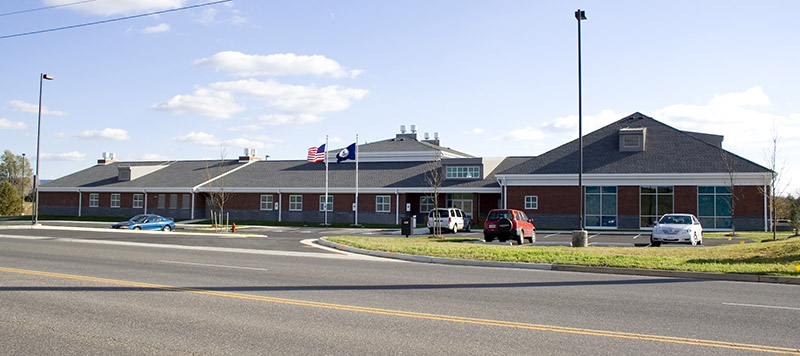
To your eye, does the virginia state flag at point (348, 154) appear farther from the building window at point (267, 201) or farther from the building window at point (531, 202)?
the building window at point (531, 202)

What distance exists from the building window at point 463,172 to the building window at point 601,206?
30.8 feet

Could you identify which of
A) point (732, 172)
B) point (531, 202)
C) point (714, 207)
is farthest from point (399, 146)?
point (732, 172)

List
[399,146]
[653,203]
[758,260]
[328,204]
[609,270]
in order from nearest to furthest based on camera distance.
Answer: [609,270] < [758,260] < [653,203] < [328,204] < [399,146]

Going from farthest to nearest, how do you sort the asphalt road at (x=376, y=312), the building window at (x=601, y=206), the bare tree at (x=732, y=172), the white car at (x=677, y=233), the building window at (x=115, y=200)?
the building window at (x=115, y=200), the building window at (x=601, y=206), the bare tree at (x=732, y=172), the white car at (x=677, y=233), the asphalt road at (x=376, y=312)

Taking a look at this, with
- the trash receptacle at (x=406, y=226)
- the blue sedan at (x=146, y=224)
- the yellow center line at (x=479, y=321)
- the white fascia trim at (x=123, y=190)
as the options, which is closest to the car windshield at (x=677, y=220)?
the trash receptacle at (x=406, y=226)

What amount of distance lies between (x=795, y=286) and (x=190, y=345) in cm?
1255

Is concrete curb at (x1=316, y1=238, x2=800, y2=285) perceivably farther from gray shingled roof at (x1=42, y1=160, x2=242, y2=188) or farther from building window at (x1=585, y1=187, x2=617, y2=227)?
gray shingled roof at (x1=42, y1=160, x2=242, y2=188)

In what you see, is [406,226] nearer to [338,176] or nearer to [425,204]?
[425,204]

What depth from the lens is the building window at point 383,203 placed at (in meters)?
47.3

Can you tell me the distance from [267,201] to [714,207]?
3283cm

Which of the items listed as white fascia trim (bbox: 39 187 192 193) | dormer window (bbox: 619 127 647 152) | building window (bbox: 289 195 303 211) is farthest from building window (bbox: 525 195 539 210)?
white fascia trim (bbox: 39 187 192 193)

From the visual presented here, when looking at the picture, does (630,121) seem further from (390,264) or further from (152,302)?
(152,302)

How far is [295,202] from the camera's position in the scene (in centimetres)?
5012

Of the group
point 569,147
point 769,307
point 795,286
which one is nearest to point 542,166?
point 569,147
